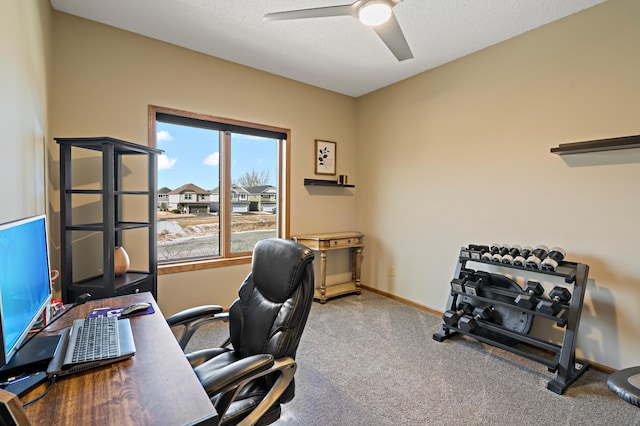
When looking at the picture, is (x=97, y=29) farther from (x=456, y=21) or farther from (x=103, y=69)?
(x=456, y=21)

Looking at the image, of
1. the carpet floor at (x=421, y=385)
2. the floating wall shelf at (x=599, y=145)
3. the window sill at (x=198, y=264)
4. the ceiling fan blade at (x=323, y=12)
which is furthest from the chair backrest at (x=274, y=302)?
the floating wall shelf at (x=599, y=145)

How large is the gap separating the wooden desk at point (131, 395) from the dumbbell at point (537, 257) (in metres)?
2.53

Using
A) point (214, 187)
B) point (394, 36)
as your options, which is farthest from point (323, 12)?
point (214, 187)

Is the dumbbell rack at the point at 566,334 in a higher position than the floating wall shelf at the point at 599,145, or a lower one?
lower

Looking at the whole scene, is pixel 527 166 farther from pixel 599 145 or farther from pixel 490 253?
pixel 490 253

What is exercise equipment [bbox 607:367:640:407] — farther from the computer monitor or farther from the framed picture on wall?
the framed picture on wall

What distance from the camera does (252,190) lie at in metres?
3.77

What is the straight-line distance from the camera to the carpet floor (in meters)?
1.87

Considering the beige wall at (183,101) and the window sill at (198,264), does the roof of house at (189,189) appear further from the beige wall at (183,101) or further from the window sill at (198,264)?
the window sill at (198,264)

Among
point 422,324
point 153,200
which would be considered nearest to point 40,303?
point 153,200

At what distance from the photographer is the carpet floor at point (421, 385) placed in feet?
6.13

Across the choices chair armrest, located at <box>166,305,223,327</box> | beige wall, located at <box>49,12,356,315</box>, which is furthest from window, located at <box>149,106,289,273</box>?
chair armrest, located at <box>166,305,223,327</box>

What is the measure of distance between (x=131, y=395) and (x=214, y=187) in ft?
8.96

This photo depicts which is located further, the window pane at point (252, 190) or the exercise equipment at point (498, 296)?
the window pane at point (252, 190)
